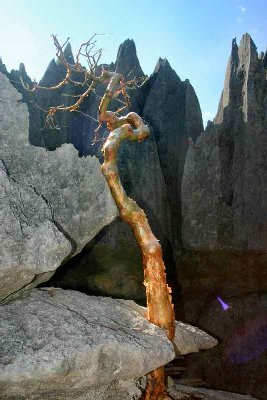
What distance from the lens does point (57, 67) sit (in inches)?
991

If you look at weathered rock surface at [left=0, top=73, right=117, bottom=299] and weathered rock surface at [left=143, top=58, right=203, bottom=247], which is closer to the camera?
weathered rock surface at [left=0, top=73, right=117, bottom=299]

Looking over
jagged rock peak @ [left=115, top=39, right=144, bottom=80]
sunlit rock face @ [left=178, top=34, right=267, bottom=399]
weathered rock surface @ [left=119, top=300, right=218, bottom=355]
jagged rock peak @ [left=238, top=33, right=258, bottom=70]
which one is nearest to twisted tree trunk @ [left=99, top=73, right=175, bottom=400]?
weathered rock surface @ [left=119, top=300, right=218, bottom=355]

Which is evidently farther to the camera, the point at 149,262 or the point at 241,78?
the point at 241,78

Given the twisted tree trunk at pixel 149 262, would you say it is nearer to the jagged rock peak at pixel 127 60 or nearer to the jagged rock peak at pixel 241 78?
the jagged rock peak at pixel 241 78

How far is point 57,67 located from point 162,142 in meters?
10.8

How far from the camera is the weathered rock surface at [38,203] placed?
4457 mm

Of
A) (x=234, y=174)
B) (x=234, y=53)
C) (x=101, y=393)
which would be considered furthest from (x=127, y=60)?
(x=101, y=393)

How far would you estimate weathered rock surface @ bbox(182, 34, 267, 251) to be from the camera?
16281 millimetres

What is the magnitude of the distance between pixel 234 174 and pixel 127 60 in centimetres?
1383

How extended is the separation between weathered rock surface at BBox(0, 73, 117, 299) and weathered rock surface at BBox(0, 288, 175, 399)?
585 mm

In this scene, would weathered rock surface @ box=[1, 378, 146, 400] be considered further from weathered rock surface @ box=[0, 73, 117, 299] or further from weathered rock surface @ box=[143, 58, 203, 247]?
weathered rock surface @ box=[143, 58, 203, 247]

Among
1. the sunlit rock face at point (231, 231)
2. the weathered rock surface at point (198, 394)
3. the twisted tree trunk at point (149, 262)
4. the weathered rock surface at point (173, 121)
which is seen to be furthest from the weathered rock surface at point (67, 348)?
the weathered rock surface at point (173, 121)

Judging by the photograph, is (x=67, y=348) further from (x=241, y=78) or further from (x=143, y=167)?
(x=241, y=78)

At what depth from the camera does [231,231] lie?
1655cm
